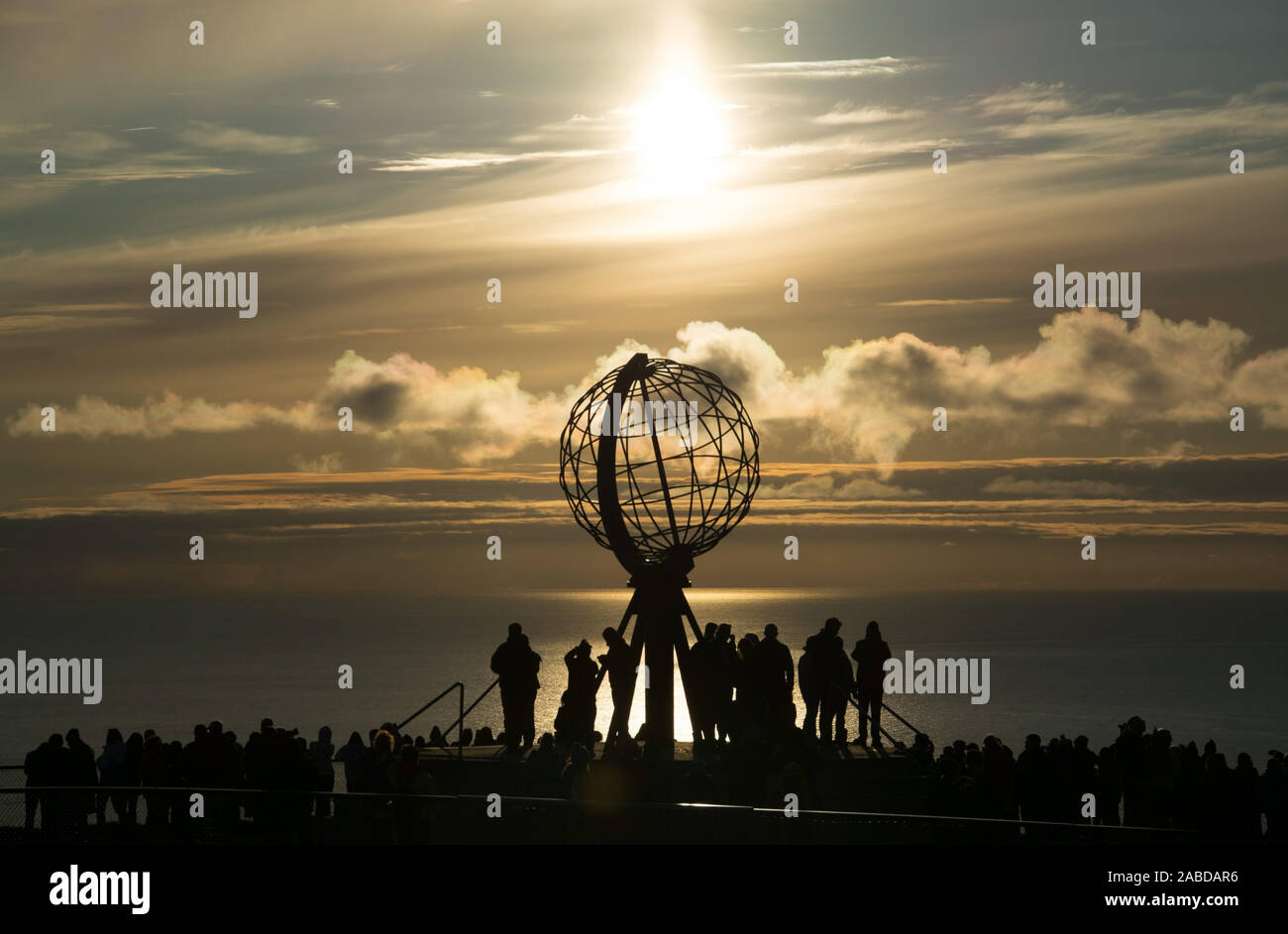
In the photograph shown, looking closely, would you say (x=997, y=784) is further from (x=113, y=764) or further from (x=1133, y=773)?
(x=113, y=764)

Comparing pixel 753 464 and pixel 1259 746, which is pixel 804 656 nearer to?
pixel 753 464

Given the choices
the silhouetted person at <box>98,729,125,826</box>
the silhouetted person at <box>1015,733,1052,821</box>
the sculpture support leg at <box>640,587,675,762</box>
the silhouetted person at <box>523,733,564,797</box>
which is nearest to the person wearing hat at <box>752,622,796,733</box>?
the silhouetted person at <box>523,733,564,797</box>

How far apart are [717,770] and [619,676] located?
3097 millimetres

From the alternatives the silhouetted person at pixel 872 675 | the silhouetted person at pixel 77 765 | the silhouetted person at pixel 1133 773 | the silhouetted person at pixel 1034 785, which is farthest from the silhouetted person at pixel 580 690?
the silhouetted person at pixel 1133 773

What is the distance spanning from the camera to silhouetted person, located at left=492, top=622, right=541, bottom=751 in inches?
885

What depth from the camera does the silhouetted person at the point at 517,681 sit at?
2247 centimetres

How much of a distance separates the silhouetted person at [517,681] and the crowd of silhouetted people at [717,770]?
38mm

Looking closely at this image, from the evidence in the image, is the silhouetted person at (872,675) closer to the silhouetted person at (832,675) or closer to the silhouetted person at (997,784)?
the silhouetted person at (832,675)

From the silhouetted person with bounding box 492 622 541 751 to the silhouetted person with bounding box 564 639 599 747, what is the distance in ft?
1.92

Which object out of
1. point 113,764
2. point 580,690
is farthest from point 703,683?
point 113,764
